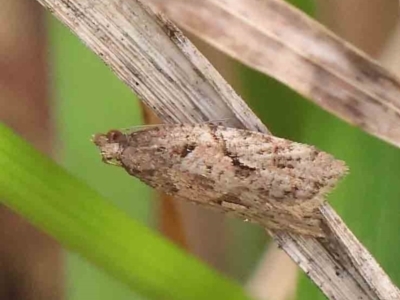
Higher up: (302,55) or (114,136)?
(302,55)

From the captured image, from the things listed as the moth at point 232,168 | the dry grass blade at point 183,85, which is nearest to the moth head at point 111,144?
the moth at point 232,168

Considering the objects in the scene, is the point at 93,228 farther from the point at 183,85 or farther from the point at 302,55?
the point at 302,55

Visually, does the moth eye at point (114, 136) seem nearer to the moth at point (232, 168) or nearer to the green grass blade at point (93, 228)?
the moth at point (232, 168)

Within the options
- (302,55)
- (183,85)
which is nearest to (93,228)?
(183,85)

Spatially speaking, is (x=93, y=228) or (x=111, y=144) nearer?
(x=93, y=228)

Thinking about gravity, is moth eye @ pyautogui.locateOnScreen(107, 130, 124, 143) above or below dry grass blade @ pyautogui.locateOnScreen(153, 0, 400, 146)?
below

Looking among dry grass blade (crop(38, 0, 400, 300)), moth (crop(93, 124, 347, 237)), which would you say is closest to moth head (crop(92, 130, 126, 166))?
moth (crop(93, 124, 347, 237))

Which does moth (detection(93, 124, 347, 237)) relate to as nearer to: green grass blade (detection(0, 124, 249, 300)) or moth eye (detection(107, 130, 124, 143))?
moth eye (detection(107, 130, 124, 143))
